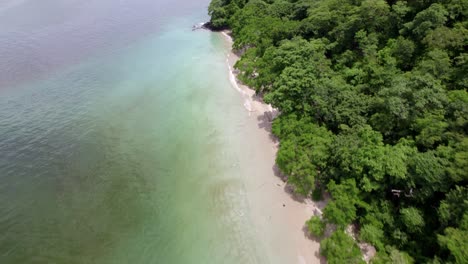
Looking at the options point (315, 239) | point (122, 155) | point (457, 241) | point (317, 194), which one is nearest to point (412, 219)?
point (457, 241)

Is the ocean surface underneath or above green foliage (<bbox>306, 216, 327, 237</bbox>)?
underneath

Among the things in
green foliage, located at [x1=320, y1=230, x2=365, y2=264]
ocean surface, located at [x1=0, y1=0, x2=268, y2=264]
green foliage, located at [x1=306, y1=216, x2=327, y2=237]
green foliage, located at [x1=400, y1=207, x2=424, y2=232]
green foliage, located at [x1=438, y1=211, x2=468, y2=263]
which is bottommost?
ocean surface, located at [x1=0, y1=0, x2=268, y2=264]

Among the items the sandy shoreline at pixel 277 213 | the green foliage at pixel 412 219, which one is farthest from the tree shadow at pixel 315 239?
the green foliage at pixel 412 219

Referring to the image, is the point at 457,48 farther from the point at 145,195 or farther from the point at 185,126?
the point at 145,195

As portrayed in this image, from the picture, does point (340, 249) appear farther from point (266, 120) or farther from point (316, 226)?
point (266, 120)

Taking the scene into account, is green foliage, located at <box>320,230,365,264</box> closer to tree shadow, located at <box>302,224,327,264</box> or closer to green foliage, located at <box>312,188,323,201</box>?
tree shadow, located at <box>302,224,327,264</box>

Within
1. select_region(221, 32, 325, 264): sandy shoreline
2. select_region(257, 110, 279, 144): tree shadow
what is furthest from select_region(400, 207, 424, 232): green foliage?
select_region(257, 110, 279, 144): tree shadow

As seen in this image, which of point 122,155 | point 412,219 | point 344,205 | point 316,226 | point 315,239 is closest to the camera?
point 412,219

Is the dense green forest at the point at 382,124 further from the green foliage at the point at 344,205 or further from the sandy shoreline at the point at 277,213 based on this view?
the sandy shoreline at the point at 277,213
